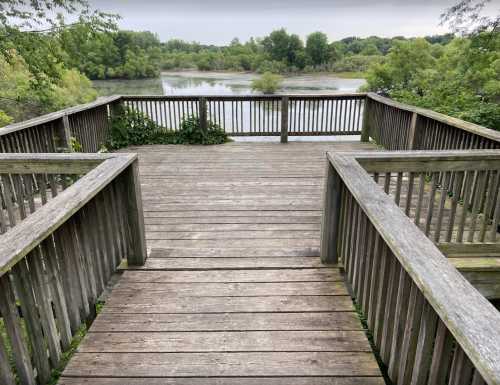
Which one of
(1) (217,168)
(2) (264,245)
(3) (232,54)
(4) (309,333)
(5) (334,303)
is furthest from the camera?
(3) (232,54)

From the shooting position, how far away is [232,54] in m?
51.2

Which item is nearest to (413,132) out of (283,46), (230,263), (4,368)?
(230,263)

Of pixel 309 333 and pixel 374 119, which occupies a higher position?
pixel 374 119

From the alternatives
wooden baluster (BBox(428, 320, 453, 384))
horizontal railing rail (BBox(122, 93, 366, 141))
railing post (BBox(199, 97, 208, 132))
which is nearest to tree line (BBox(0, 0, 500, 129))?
horizontal railing rail (BBox(122, 93, 366, 141))

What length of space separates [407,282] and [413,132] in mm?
4368

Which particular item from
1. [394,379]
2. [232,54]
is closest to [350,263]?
[394,379]

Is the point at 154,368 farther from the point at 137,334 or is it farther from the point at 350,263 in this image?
the point at 350,263

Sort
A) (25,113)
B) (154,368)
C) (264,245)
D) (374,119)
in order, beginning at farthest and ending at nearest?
1. (25,113)
2. (374,119)
3. (264,245)
4. (154,368)

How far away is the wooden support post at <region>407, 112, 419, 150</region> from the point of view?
17.4 ft

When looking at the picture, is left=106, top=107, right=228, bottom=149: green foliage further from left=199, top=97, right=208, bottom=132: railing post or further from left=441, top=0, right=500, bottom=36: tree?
left=441, top=0, right=500, bottom=36: tree

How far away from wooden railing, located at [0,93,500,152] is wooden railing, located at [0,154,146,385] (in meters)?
2.18

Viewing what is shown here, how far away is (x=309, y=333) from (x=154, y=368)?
2.94 ft

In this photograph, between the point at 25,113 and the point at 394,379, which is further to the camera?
the point at 25,113

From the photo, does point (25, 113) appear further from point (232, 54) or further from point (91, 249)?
point (232, 54)
